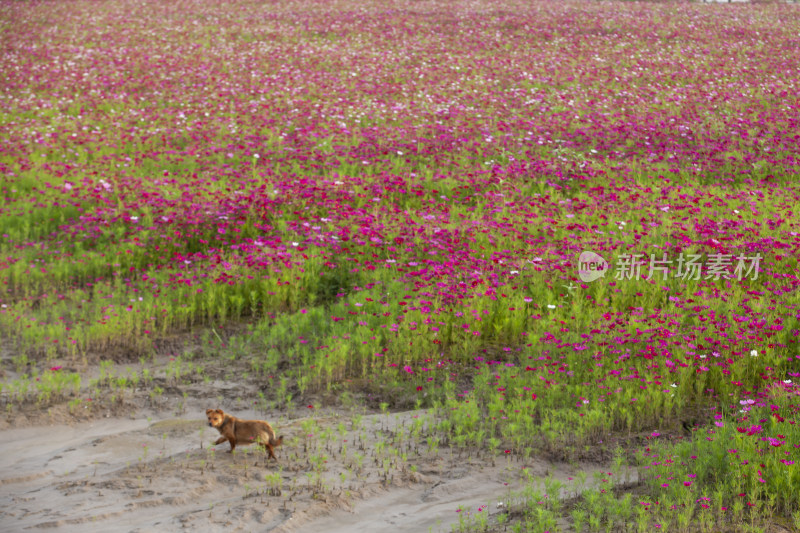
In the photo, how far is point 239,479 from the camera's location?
5.10 m

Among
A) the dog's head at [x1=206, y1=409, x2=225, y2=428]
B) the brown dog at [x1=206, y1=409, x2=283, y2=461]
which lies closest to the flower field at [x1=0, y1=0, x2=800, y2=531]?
the brown dog at [x1=206, y1=409, x2=283, y2=461]

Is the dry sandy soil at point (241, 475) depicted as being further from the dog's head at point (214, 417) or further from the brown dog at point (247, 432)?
the dog's head at point (214, 417)

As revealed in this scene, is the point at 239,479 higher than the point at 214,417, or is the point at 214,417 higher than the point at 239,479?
the point at 214,417

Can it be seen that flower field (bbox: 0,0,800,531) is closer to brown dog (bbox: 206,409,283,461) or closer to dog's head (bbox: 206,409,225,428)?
brown dog (bbox: 206,409,283,461)

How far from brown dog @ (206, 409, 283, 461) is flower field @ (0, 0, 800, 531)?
1247 millimetres

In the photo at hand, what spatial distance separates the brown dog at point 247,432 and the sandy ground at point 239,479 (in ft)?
0.49

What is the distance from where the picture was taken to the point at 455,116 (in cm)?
1620

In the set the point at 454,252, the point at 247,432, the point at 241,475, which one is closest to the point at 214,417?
the point at 247,432

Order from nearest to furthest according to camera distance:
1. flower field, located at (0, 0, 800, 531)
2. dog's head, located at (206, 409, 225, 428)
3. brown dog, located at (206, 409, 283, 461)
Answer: dog's head, located at (206, 409, 225, 428) → brown dog, located at (206, 409, 283, 461) → flower field, located at (0, 0, 800, 531)

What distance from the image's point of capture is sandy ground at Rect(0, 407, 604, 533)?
15.0ft

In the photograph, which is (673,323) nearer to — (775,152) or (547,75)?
(775,152)

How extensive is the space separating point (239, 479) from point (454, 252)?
5.00 m

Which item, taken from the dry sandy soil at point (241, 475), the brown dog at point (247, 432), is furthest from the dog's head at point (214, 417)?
the dry sandy soil at point (241, 475)

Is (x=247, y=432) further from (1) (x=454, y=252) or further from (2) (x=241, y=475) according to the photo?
(1) (x=454, y=252)
